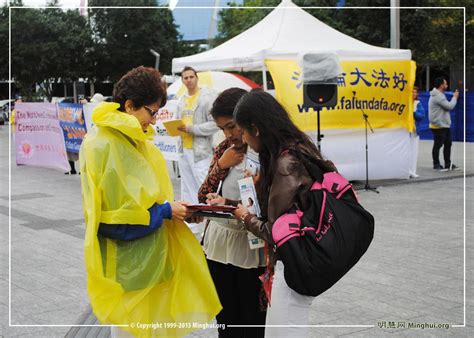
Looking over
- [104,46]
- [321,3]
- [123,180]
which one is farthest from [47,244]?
[104,46]

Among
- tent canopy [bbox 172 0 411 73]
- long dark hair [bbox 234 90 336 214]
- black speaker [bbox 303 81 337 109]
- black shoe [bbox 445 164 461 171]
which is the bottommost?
black shoe [bbox 445 164 461 171]

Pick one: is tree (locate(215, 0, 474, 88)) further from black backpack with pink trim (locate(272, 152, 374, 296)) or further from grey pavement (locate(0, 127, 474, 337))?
black backpack with pink trim (locate(272, 152, 374, 296))

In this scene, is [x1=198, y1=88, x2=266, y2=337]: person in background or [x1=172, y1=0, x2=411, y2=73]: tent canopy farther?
[x1=172, y1=0, x2=411, y2=73]: tent canopy

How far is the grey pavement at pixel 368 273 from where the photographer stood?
478cm

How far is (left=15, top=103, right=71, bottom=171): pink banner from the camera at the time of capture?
15.0 meters

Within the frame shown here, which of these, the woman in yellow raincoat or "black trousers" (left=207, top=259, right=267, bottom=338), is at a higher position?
the woman in yellow raincoat

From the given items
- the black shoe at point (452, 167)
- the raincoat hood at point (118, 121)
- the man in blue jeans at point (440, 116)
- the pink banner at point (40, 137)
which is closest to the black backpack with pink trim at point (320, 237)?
the raincoat hood at point (118, 121)

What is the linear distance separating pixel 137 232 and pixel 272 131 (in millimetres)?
721

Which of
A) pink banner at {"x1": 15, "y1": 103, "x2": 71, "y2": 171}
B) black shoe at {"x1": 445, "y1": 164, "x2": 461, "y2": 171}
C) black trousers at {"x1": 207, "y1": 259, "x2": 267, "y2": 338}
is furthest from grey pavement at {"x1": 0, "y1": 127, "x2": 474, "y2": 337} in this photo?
pink banner at {"x1": 15, "y1": 103, "x2": 71, "y2": 171}

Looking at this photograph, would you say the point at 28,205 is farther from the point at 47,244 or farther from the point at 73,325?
the point at 73,325

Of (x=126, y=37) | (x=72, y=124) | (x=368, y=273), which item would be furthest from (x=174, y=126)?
(x=126, y=37)

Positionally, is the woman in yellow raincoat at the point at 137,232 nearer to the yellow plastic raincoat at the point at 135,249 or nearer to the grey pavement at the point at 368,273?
the yellow plastic raincoat at the point at 135,249

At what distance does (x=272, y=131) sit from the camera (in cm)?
273

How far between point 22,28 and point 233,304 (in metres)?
32.3
